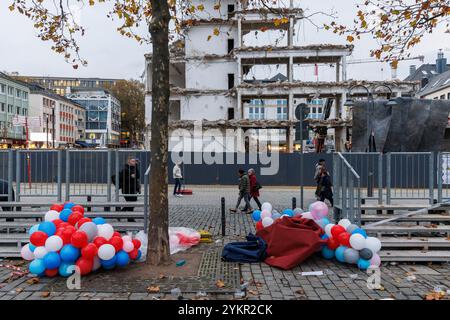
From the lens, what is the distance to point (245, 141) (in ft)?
132

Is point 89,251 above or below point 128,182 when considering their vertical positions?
below

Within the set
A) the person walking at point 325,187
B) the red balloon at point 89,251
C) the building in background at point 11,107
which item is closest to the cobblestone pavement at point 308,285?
the red balloon at point 89,251

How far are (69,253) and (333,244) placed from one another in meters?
4.58

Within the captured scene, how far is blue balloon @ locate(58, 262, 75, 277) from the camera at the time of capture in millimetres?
6160

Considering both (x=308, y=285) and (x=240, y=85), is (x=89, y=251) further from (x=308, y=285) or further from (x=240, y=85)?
(x=240, y=85)

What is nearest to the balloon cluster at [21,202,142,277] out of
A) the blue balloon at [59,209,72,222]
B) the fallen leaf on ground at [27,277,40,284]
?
the fallen leaf on ground at [27,277,40,284]

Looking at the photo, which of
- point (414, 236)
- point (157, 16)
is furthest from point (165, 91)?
point (414, 236)

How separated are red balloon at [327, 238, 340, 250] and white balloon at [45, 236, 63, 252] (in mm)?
4703

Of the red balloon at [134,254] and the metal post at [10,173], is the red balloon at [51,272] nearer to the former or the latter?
the red balloon at [134,254]

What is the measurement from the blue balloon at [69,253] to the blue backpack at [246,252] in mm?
2626

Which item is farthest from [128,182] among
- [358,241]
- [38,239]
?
[358,241]

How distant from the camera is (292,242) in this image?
23.0 feet

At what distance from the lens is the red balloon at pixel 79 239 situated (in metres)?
6.15

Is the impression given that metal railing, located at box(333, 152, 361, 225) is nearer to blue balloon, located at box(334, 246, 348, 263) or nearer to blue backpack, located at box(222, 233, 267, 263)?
blue balloon, located at box(334, 246, 348, 263)
